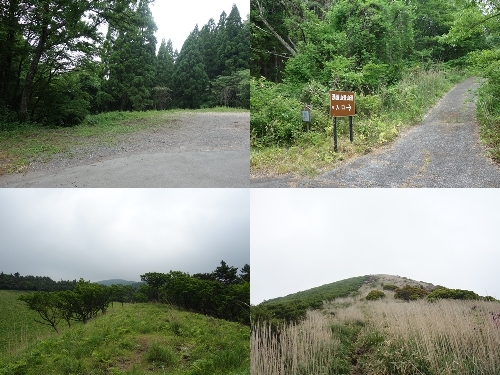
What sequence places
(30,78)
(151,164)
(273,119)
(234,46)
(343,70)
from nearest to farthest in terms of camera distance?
1. (151,164)
2. (273,119)
3. (343,70)
4. (30,78)
5. (234,46)

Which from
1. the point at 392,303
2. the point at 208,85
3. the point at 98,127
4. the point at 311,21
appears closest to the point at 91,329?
the point at 392,303

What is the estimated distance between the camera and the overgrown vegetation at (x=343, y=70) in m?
6.48

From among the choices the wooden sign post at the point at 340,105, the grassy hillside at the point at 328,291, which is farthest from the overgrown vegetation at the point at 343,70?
the grassy hillside at the point at 328,291

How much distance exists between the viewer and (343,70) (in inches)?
307

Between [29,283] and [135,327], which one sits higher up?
[29,283]

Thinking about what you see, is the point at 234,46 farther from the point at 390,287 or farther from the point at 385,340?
the point at 385,340

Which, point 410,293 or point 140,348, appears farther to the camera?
point 140,348

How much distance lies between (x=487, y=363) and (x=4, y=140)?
943cm

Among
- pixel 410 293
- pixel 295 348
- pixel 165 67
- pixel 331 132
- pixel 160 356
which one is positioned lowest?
pixel 160 356

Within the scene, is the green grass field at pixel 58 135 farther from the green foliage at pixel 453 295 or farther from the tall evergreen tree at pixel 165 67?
the green foliage at pixel 453 295

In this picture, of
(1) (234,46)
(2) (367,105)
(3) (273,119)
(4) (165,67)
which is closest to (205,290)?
(3) (273,119)

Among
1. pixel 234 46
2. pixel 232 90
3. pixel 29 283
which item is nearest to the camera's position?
pixel 29 283

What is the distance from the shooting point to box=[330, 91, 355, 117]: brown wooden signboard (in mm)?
5711

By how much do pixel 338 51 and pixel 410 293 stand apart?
5550mm
